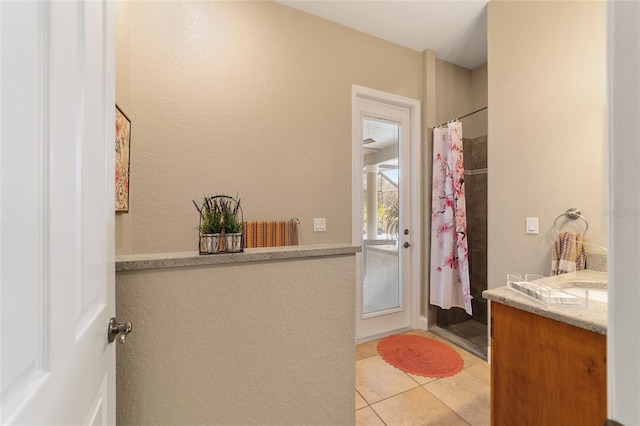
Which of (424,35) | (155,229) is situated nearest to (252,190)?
(155,229)

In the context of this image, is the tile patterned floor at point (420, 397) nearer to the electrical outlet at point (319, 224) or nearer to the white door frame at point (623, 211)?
the electrical outlet at point (319, 224)

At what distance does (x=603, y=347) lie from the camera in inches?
33.4

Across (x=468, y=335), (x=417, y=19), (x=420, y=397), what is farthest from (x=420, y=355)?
(x=417, y=19)

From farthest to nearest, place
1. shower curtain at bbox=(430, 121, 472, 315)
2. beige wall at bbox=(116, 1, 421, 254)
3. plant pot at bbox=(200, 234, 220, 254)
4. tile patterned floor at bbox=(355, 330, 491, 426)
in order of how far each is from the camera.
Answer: shower curtain at bbox=(430, 121, 472, 315) → beige wall at bbox=(116, 1, 421, 254) → tile patterned floor at bbox=(355, 330, 491, 426) → plant pot at bbox=(200, 234, 220, 254)

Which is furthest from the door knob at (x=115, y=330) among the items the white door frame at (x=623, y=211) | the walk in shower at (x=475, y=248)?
the walk in shower at (x=475, y=248)

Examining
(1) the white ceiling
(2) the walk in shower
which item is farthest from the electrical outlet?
(1) the white ceiling

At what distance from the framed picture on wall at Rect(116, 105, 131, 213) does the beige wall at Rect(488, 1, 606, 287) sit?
259 cm

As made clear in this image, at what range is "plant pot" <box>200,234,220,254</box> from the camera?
999 millimetres

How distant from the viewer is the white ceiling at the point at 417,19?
221 centimetres

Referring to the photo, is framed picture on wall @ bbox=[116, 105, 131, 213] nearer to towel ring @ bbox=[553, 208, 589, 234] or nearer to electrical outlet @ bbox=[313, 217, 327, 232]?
electrical outlet @ bbox=[313, 217, 327, 232]

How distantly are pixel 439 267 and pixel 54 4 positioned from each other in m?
2.94

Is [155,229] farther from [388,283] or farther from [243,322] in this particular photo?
[388,283]

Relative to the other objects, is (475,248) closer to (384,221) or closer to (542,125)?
(384,221)

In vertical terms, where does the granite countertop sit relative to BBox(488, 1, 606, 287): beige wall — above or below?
below
